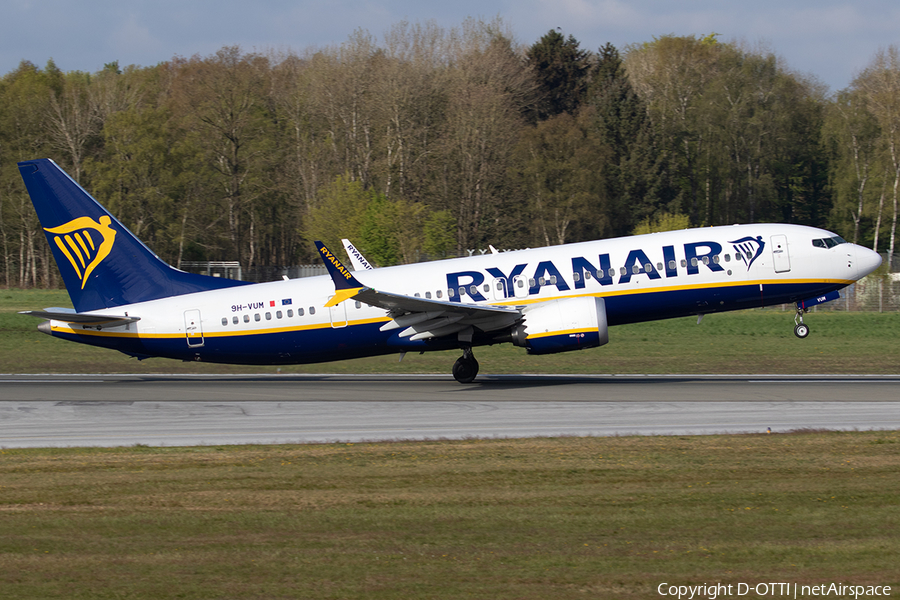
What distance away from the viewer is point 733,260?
87.4ft

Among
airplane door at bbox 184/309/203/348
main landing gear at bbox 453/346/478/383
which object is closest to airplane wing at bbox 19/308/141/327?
airplane door at bbox 184/309/203/348

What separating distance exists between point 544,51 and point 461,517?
101781 mm

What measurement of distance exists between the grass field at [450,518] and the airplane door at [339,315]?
9.78 m

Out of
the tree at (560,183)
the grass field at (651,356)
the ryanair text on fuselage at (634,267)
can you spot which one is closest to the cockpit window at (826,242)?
the ryanair text on fuselage at (634,267)

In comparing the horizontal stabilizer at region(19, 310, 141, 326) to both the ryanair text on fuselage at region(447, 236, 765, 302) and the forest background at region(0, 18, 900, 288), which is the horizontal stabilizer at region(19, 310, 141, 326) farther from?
the forest background at region(0, 18, 900, 288)

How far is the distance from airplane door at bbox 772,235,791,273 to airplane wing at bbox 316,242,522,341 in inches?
325

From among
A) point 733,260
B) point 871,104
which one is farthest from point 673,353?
point 871,104

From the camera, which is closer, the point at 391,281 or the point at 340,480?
the point at 340,480

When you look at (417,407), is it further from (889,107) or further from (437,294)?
(889,107)

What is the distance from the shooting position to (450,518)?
12203 millimetres

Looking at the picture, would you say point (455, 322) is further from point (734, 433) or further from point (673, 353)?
point (673, 353)

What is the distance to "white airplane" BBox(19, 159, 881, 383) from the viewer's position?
86.6 feet

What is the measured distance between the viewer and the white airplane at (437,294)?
1039 inches

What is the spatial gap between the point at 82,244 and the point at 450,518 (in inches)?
809
